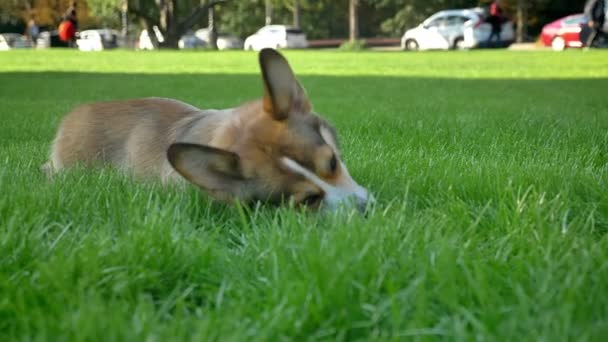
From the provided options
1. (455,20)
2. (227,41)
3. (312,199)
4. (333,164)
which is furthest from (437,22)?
(312,199)

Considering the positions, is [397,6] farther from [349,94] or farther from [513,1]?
[349,94]

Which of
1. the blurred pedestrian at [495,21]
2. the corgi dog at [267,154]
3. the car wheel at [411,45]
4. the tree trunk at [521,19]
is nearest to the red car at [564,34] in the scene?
the blurred pedestrian at [495,21]

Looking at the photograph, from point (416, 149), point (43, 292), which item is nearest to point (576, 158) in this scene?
point (416, 149)

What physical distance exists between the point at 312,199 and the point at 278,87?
67 cm

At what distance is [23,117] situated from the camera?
9445 mm

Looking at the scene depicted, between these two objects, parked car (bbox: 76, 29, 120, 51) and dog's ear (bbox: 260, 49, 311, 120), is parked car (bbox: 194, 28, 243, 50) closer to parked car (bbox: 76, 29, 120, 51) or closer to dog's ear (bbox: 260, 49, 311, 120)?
parked car (bbox: 76, 29, 120, 51)

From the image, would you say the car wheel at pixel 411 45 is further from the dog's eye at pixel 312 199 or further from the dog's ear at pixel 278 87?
the dog's eye at pixel 312 199

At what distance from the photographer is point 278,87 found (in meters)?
3.91

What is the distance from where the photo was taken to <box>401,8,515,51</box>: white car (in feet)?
160

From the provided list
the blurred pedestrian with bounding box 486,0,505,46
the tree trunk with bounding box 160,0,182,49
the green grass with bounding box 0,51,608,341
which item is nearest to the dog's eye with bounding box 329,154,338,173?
the green grass with bounding box 0,51,608,341

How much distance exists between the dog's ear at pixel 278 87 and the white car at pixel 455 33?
4648 centimetres

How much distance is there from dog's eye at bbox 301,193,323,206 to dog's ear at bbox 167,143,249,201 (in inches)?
12.5

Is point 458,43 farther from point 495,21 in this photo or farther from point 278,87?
point 278,87

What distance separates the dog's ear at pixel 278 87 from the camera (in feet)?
12.6
